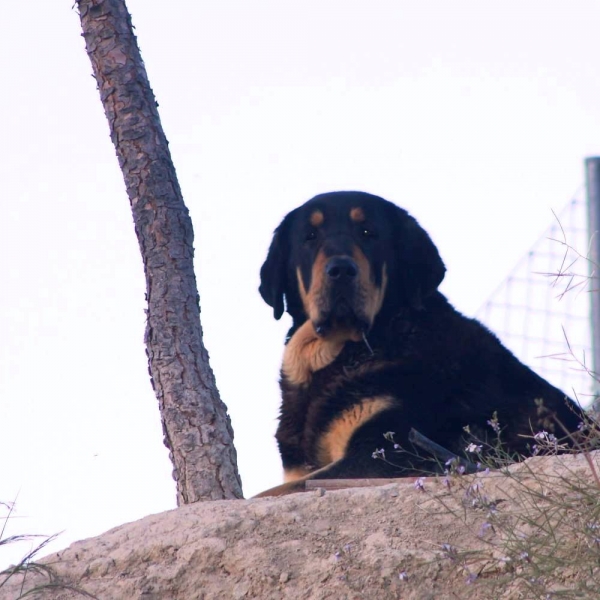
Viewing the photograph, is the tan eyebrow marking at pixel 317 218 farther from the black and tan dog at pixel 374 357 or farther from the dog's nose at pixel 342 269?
the dog's nose at pixel 342 269

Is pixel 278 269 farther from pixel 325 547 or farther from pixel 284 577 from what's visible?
pixel 284 577

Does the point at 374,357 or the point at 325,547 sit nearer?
the point at 325,547

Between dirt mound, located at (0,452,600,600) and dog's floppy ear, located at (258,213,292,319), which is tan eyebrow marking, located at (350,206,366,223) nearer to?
dog's floppy ear, located at (258,213,292,319)

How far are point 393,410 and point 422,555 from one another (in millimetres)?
1646

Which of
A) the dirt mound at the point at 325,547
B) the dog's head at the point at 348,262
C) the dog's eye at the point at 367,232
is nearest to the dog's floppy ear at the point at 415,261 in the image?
the dog's head at the point at 348,262

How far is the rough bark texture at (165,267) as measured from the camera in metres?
4.61

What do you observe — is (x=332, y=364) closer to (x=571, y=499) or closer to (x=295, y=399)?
(x=295, y=399)

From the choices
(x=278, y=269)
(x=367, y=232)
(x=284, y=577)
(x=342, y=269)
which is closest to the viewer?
Result: (x=284, y=577)

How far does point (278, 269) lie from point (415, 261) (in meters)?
0.74

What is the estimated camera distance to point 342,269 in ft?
16.5

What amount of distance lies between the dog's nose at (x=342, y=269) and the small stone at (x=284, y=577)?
83.9 inches

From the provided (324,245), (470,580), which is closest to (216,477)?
(324,245)

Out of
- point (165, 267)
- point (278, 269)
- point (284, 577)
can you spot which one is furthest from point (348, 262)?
point (284, 577)

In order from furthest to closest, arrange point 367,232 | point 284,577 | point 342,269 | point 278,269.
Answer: point 278,269
point 367,232
point 342,269
point 284,577
